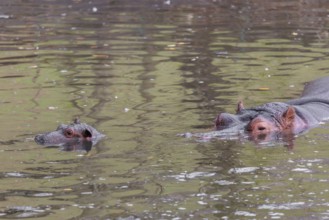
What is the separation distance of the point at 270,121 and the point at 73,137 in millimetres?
2028

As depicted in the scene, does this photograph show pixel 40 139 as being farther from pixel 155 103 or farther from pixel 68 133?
pixel 155 103

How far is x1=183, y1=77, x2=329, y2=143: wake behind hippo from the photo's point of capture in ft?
32.9

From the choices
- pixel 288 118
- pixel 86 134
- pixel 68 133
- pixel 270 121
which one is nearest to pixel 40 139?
pixel 68 133

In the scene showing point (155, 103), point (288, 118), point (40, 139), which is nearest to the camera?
point (40, 139)

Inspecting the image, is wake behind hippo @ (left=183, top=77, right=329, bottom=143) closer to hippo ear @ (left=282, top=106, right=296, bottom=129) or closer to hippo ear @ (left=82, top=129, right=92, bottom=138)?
hippo ear @ (left=282, top=106, right=296, bottom=129)

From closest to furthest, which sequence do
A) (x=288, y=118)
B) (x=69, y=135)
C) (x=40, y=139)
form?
(x=40, y=139), (x=69, y=135), (x=288, y=118)

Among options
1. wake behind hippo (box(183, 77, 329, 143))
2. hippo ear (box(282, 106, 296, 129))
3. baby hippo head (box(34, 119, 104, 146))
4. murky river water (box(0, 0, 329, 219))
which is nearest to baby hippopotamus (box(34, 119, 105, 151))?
baby hippo head (box(34, 119, 104, 146))

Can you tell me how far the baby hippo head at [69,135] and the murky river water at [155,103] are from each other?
5.1 inches

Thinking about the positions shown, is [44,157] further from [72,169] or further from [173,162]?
[173,162]

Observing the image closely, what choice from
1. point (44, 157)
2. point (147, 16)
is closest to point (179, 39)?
point (147, 16)

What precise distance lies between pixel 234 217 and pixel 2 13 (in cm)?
1451

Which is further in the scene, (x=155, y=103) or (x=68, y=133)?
(x=155, y=103)

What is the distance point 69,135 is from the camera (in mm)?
9664

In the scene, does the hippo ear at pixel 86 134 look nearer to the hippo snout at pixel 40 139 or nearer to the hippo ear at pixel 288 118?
the hippo snout at pixel 40 139
